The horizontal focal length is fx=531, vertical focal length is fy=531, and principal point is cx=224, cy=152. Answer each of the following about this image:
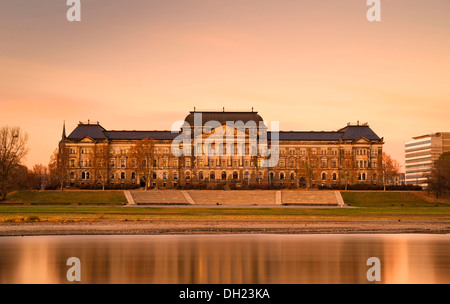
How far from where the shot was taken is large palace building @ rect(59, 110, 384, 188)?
13762 centimetres

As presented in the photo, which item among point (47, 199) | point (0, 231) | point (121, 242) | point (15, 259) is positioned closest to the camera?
point (15, 259)

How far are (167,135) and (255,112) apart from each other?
80.6 ft

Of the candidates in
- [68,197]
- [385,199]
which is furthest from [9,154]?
[385,199]

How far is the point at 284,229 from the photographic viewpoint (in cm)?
4762

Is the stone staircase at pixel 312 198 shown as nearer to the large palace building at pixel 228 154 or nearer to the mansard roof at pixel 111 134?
the large palace building at pixel 228 154

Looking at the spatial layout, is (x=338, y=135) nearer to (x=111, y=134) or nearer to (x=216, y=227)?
(x=111, y=134)

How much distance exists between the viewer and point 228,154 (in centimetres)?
13825

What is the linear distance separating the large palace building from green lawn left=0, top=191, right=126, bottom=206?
1638 inches

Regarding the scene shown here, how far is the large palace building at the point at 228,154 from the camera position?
137625mm

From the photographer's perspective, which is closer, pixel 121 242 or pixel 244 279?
pixel 244 279

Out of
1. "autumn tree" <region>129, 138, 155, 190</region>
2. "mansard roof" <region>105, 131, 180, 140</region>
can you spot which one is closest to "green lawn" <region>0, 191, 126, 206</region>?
A: "autumn tree" <region>129, 138, 155, 190</region>

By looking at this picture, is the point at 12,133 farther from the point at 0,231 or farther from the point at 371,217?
the point at 371,217
